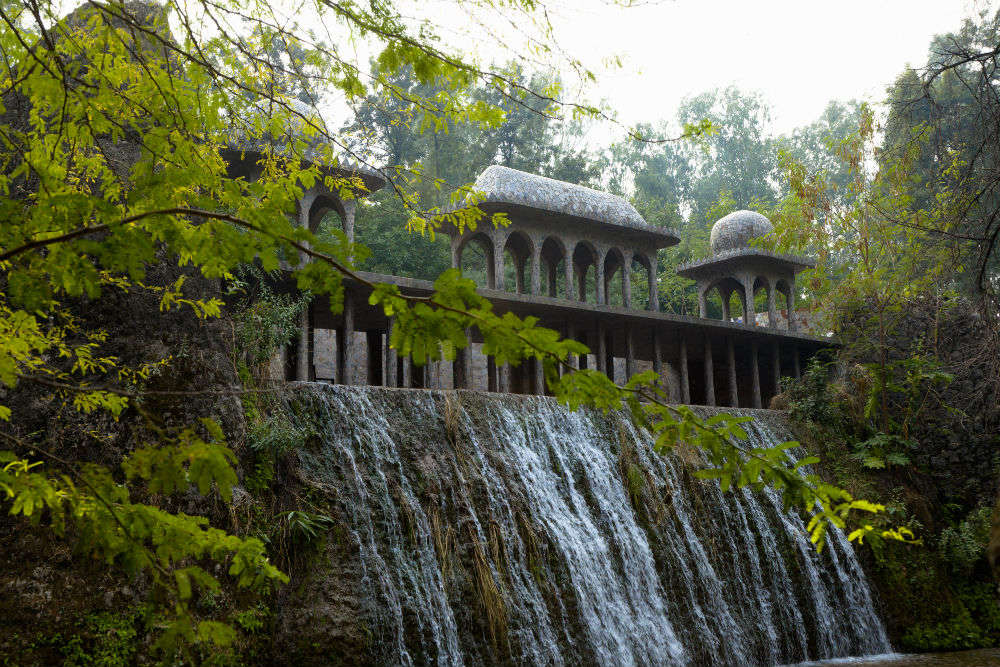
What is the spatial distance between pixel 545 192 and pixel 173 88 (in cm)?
1489

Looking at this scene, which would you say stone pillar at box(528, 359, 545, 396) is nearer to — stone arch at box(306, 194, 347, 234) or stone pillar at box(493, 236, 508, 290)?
stone pillar at box(493, 236, 508, 290)

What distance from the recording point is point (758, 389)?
2094 centimetres

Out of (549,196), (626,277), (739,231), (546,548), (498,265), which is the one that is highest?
(739,231)

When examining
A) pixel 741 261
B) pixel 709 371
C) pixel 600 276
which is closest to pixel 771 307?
pixel 741 261

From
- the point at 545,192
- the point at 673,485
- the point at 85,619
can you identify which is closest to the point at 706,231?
the point at 545,192

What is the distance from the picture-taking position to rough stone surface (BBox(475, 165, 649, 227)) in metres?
17.9

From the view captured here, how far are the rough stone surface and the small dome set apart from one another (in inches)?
154

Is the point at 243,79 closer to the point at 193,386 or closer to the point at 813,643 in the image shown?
the point at 193,386

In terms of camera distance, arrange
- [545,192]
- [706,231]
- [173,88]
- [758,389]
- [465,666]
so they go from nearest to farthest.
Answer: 1. [173,88]
2. [465,666]
3. [545,192]
4. [758,389]
5. [706,231]

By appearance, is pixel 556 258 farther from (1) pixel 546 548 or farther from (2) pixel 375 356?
(1) pixel 546 548

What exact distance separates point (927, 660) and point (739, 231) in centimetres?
1401

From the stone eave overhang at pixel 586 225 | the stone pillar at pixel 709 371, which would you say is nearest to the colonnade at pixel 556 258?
the stone eave overhang at pixel 586 225

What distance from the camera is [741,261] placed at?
74.6ft

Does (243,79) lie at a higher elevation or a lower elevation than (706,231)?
lower
